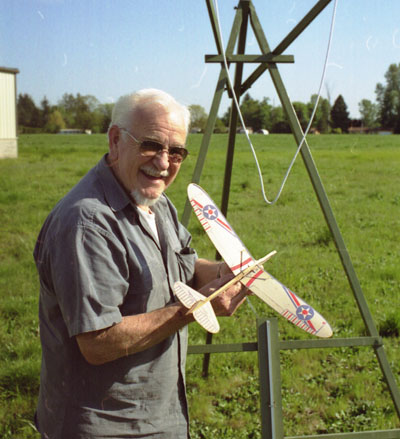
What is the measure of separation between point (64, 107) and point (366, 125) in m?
7.03

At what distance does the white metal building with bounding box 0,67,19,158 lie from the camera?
544 inches

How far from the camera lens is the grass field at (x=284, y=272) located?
11.0ft

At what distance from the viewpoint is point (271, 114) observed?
6.29m

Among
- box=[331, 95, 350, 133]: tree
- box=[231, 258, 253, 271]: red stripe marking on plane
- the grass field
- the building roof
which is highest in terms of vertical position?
the building roof

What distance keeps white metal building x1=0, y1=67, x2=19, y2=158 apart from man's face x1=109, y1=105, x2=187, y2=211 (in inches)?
510

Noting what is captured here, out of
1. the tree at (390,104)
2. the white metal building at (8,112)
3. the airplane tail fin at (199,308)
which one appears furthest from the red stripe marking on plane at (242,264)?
the white metal building at (8,112)

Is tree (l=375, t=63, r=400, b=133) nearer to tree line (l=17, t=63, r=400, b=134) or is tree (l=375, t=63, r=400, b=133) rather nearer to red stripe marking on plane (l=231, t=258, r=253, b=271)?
tree line (l=17, t=63, r=400, b=134)

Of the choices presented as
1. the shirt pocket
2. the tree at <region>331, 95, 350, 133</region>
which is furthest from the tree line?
the shirt pocket

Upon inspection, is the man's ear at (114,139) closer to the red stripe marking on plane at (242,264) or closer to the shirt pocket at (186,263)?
the shirt pocket at (186,263)

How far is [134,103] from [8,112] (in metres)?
15.0

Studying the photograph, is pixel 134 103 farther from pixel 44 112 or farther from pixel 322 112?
pixel 44 112

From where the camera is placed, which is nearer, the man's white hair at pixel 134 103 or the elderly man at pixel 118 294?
the elderly man at pixel 118 294

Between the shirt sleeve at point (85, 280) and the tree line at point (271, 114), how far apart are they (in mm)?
4611

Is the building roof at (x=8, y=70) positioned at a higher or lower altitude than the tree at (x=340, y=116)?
higher
